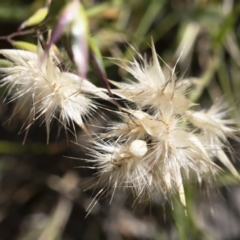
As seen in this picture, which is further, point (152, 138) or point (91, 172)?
point (91, 172)

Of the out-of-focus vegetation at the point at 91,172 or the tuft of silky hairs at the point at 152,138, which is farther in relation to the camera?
the out-of-focus vegetation at the point at 91,172

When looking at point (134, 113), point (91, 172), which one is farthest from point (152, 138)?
point (91, 172)

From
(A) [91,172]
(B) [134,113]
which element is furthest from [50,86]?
(A) [91,172]

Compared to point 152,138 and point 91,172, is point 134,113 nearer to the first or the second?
point 152,138

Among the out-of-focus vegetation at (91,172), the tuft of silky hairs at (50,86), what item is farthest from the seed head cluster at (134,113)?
the out-of-focus vegetation at (91,172)

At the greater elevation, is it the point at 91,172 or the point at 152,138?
the point at 152,138

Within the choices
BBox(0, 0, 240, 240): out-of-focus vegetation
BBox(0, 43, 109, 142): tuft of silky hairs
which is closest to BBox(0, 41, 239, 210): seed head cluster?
BBox(0, 43, 109, 142): tuft of silky hairs

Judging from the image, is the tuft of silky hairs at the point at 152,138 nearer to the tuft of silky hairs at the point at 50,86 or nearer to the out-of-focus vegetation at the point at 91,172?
the tuft of silky hairs at the point at 50,86

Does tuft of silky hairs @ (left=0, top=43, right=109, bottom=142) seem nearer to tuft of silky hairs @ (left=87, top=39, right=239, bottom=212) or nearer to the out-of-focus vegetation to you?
tuft of silky hairs @ (left=87, top=39, right=239, bottom=212)

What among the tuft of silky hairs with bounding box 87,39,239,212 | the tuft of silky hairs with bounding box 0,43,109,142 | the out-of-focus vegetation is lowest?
the out-of-focus vegetation

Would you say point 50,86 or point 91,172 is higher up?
point 50,86
